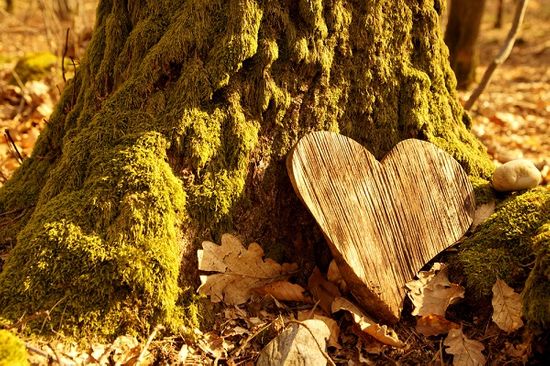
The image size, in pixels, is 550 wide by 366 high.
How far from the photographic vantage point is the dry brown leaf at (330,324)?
8.52ft

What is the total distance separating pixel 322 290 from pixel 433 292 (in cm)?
58

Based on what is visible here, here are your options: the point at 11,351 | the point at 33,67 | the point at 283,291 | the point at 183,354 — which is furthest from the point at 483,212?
the point at 33,67

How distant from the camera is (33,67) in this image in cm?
673

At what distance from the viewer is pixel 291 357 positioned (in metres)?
2.33

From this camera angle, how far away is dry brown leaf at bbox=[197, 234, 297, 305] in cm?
267

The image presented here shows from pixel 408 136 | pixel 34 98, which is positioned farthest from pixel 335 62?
pixel 34 98

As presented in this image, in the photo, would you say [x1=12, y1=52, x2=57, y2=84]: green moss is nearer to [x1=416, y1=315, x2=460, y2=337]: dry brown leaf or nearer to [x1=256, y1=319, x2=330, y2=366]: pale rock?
[x1=256, y1=319, x2=330, y2=366]: pale rock

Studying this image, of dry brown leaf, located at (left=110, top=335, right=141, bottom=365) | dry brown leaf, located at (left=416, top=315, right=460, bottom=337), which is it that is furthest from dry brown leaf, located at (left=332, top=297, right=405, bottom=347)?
dry brown leaf, located at (left=110, top=335, right=141, bottom=365)

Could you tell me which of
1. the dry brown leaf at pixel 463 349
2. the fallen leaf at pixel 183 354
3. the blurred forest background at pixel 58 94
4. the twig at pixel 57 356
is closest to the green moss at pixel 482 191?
the dry brown leaf at pixel 463 349

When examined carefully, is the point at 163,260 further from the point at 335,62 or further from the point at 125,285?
the point at 335,62

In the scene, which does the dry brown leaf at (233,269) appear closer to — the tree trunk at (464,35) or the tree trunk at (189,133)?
the tree trunk at (189,133)

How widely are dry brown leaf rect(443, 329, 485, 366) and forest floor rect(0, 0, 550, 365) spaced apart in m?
0.05

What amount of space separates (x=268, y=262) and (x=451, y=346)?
99 centimetres

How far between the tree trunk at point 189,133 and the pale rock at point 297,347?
47cm
